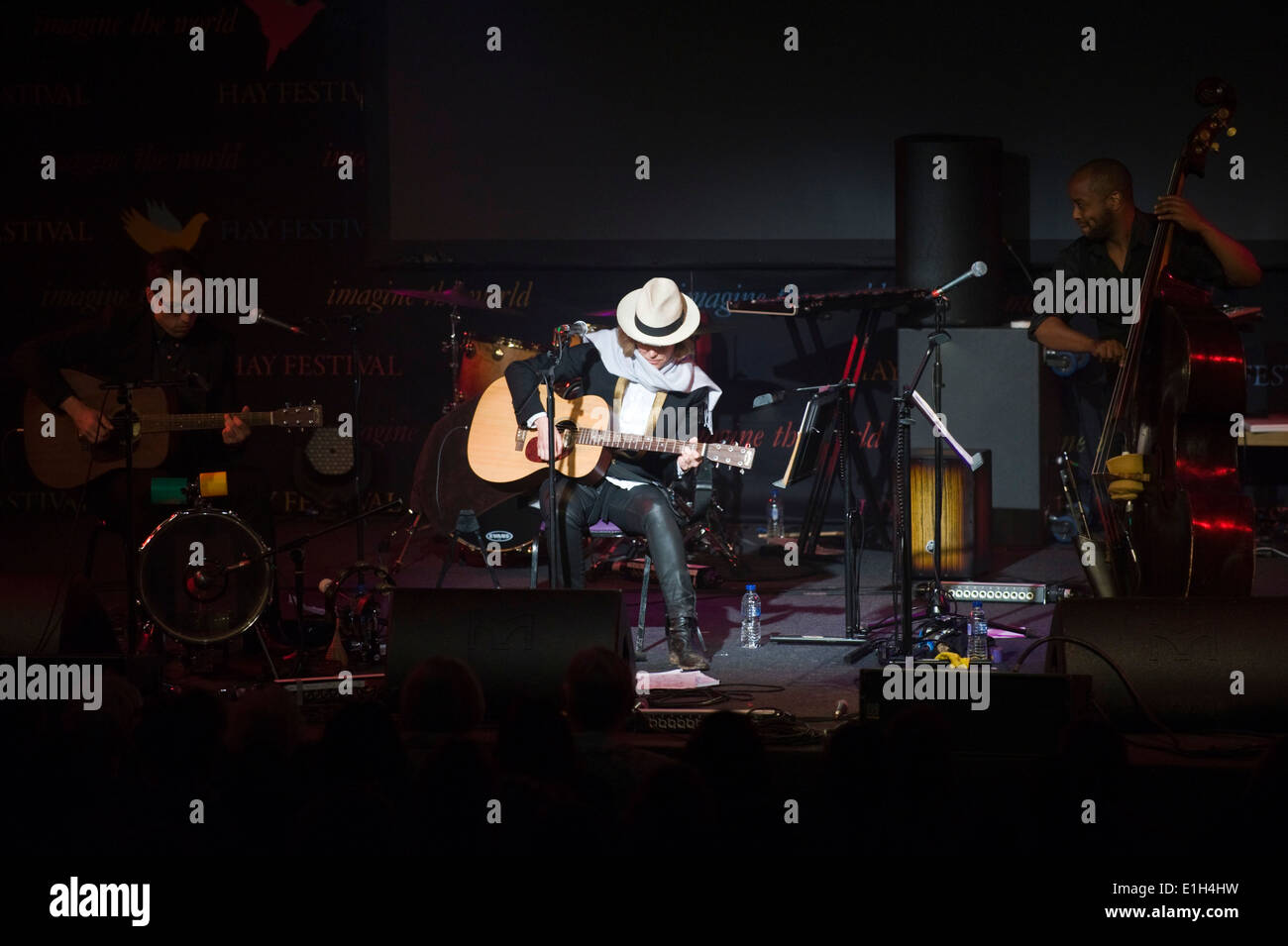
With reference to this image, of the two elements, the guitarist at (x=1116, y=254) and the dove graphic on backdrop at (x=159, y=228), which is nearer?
the guitarist at (x=1116, y=254)

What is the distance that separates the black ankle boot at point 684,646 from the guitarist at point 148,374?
1.93m

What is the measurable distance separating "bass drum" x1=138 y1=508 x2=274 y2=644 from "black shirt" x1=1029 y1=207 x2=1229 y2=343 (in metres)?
3.56

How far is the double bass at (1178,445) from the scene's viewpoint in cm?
493

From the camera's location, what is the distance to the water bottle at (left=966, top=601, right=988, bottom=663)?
6172 millimetres

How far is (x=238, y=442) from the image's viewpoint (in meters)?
A: 6.52

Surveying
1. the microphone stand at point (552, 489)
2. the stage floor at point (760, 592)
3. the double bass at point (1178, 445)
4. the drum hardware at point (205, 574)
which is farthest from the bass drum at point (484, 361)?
the double bass at point (1178, 445)

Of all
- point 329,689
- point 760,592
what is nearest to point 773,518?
point 760,592

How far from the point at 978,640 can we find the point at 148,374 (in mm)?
3981

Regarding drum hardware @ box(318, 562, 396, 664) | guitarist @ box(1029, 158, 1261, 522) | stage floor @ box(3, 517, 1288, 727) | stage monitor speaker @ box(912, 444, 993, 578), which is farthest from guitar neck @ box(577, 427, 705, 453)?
stage monitor speaker @ box(912, 444, 993, 578)

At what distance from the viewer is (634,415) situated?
671cm

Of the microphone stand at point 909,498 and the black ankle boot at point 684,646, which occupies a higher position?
the microphone stand at point 909,498

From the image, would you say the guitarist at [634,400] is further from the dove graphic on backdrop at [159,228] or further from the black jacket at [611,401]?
the dove graphic on backdrop at [159,228]

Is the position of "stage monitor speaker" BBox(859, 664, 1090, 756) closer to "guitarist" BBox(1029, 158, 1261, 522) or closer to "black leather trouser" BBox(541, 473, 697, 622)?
"guitarist" BBox(1029, 158, 1261, 522)
